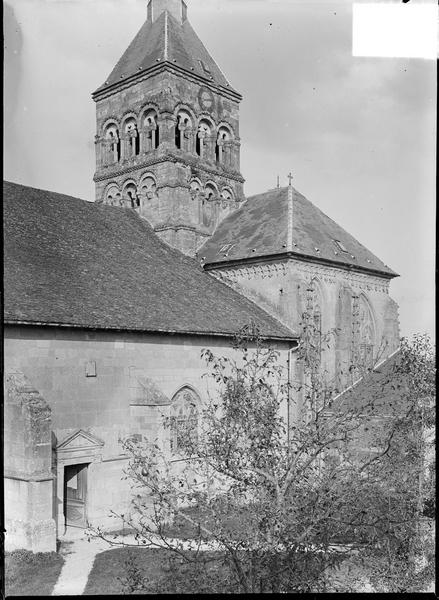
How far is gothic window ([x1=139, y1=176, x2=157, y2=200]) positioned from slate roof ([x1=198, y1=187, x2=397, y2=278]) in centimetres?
356

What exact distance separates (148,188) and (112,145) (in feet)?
12.9

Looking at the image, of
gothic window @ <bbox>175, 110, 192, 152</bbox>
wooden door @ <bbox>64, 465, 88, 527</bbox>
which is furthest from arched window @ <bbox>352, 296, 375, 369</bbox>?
wooden door @ <bbox>64, 465, 88, 527</bbox>

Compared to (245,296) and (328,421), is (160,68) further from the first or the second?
(328,421)

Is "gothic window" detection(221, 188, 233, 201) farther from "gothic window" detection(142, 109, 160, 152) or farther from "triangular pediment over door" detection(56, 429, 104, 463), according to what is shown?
"triangular pediment over door" detection(56, 429, 104, 463)

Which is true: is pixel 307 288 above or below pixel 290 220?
below

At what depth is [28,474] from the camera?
1636 centimetres

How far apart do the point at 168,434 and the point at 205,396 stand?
3.01 metres

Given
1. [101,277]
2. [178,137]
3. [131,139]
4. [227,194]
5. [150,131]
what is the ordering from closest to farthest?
[101,277] < [150,131] < [178,137] < [131,139] < [227,194]

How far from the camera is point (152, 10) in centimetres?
3288

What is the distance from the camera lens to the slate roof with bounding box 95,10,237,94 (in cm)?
3161

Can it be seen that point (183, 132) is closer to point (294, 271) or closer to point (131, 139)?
point (131, 139)

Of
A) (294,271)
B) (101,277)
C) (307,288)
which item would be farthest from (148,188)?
(101,277)

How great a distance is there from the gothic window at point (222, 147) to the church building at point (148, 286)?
0.08 meters

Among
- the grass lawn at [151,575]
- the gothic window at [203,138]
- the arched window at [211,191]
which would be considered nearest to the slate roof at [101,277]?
the arched window at [211,191]
